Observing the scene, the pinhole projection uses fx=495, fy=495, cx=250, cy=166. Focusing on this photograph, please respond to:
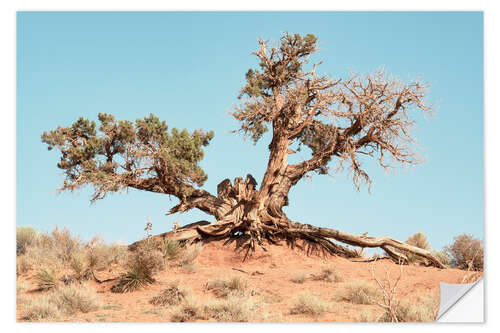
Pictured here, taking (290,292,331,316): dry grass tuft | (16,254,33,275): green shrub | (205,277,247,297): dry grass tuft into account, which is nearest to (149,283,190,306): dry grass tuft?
(205,277,247,297): dry grass tuft

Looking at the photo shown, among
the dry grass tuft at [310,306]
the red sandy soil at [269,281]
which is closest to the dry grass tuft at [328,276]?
the red sandy soil at [269,281]

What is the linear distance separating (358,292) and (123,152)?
935cm

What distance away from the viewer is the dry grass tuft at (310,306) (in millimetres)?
10203

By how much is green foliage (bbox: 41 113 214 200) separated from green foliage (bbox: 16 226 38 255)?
3.27 metres

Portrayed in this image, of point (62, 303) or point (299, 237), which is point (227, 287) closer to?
point (62, 303)

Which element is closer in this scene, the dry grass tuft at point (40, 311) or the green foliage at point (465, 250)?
the dry grass tuft at point (40, 311)

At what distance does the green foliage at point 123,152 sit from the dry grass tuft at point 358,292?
670 centimetres

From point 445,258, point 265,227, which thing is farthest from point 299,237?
point 445,258

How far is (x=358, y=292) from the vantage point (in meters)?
11.4

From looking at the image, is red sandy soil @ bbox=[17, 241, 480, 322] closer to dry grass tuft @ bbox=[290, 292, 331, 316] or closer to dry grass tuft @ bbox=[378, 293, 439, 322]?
dry grass tuft @ bbox=[290, 292, 331, 316]

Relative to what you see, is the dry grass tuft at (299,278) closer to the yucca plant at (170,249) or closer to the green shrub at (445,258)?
the yucca plant at (170,249)

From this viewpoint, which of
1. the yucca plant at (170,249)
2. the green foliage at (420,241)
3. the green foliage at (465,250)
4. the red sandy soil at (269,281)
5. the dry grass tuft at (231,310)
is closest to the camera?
the dry grass tuft at (231,310)
